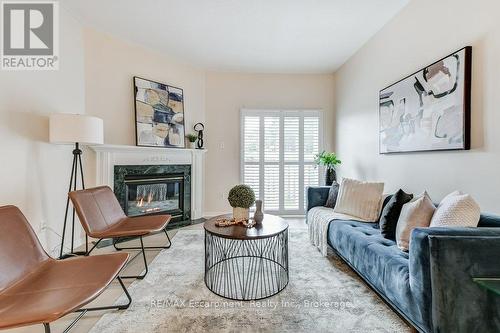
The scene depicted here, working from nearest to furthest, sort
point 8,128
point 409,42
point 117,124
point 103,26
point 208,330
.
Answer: point 208,330
point 8,128
point 409,42
point 103,26
point 117,124

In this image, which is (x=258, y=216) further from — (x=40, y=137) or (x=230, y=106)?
(x=230, y=106)

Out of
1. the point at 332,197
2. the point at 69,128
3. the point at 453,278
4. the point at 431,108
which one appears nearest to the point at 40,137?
the point at 69,128

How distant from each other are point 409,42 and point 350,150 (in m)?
1.77

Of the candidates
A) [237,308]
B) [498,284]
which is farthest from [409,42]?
[237,308]

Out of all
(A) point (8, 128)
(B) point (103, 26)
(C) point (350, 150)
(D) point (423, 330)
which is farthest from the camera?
(C) point (350, 150)

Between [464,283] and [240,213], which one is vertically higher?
[240,213]

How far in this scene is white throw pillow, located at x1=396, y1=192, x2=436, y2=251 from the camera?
180cm

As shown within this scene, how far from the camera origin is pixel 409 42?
256cm

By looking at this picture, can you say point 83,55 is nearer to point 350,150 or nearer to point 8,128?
point 8,128

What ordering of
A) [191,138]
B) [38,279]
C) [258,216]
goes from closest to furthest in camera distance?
[38,279] < [258,216] < [191,138]

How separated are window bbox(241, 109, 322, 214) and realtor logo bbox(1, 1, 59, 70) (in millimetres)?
2824

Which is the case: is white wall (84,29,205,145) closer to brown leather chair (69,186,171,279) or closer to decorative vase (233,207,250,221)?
brown leather chair (69,186,171,279)

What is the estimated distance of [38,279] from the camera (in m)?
1.49

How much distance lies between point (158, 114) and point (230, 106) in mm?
1360
